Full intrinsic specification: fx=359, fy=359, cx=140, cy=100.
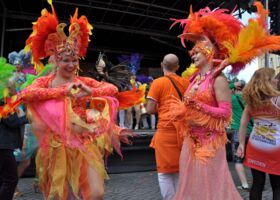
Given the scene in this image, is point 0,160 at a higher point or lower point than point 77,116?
lower

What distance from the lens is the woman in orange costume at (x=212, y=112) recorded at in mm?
3008

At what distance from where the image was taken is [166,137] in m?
3.95

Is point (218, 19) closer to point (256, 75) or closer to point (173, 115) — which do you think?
point (256, 75)

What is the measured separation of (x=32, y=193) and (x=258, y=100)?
368 centimetres

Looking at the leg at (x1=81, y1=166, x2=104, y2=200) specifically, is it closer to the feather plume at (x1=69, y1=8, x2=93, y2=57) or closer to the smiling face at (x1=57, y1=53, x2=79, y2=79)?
the smiling face at (x1=57, y1=53, x2=79, y2=79)

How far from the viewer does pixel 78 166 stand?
3.10 m

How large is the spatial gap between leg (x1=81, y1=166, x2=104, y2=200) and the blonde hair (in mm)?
1698

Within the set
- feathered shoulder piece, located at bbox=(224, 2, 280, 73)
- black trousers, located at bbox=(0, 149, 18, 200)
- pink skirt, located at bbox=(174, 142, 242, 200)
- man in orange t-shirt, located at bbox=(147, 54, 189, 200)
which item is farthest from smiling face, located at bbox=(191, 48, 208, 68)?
black trousers, located at bbox=(0, 149, 18, 200)

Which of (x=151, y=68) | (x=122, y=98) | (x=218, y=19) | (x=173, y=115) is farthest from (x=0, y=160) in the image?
(x=151, y=68)

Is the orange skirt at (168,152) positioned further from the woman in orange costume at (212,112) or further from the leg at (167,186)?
the woman in orange costume at (212,112)

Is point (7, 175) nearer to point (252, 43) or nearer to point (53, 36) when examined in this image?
point (53, 36)

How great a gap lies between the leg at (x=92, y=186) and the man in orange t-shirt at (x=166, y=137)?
101 centimetres

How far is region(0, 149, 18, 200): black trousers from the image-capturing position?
3.85 m

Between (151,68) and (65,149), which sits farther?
(151,68)
